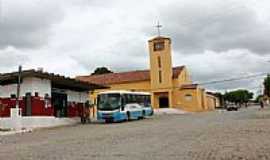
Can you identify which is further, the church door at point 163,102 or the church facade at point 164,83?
the church door at point 163,102

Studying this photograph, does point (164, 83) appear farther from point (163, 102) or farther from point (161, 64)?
point (163, 102)

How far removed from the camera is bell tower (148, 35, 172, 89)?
217 ft

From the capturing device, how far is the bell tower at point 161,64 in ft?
217

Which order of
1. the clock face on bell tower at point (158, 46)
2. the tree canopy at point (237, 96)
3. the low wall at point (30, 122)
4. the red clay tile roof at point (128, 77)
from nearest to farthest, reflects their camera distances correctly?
the low wall at point (30, 122) → the clock face on bell tower at point (158, 46) → the red clay tile roof at point (128, 77) → the tree canopy at point (237, 96)

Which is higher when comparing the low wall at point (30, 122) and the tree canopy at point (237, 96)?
the tree canopy at point (237, 96)

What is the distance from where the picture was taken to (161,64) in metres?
66.4

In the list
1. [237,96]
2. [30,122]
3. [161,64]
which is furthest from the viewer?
[237,96]

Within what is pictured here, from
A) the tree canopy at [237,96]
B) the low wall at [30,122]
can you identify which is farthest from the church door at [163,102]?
the tree canopy at [237,96]

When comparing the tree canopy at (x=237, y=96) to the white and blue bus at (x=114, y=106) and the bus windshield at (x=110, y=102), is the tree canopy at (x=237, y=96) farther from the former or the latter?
the bus windshield at (x=110, y=102)

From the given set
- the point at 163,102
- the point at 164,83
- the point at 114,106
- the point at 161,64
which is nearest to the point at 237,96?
the point at 163,102

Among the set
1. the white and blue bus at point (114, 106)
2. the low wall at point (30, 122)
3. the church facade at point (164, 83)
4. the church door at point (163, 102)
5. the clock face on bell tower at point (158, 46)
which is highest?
the clock face on bell tower at point (158, 46)

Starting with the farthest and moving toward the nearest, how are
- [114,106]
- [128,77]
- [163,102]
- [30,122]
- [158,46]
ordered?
[128,77], [163,102], [158,46], [114,106], [30,122]

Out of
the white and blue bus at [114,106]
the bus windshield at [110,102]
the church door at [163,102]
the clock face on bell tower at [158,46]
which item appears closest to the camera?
the white and blue bus at [114,106]

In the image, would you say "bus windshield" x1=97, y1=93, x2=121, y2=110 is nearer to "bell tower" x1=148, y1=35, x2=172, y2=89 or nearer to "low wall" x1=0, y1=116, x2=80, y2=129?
"low wall" x1=0, y1=116, x2=80, y2=129
